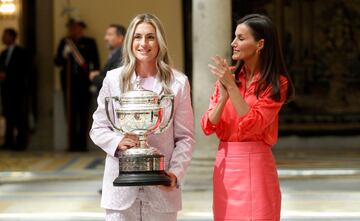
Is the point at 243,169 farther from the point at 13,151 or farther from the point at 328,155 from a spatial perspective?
the point at 13,151

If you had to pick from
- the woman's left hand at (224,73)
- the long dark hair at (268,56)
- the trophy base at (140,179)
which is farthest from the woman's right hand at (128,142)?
the long dark hair at (268,56)

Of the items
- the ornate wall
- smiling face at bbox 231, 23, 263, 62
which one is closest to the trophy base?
smiling face at bbox 231, 23, 263, 62

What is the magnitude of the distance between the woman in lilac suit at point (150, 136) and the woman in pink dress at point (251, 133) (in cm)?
16

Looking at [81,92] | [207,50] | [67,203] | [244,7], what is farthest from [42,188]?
[244,7]

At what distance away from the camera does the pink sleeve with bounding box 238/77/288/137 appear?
5177mm

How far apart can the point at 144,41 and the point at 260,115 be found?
70 centimetres

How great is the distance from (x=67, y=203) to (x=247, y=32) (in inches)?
242

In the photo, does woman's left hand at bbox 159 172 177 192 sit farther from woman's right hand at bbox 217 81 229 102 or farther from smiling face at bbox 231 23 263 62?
smiling face at bbox 231 23 263 62

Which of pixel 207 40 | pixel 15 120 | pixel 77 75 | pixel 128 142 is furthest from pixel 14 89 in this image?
pixel 128 142

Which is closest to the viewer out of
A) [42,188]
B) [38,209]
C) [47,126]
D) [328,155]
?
[38,209]

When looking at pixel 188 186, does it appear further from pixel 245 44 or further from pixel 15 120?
pixel 245 44

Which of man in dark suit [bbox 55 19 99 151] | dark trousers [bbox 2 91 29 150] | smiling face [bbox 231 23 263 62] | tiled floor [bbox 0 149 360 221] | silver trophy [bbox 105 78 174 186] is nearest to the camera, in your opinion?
silver trophy [bbox 105 78 174 186]

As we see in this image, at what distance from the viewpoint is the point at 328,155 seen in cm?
1600

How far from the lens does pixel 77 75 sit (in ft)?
55.9
